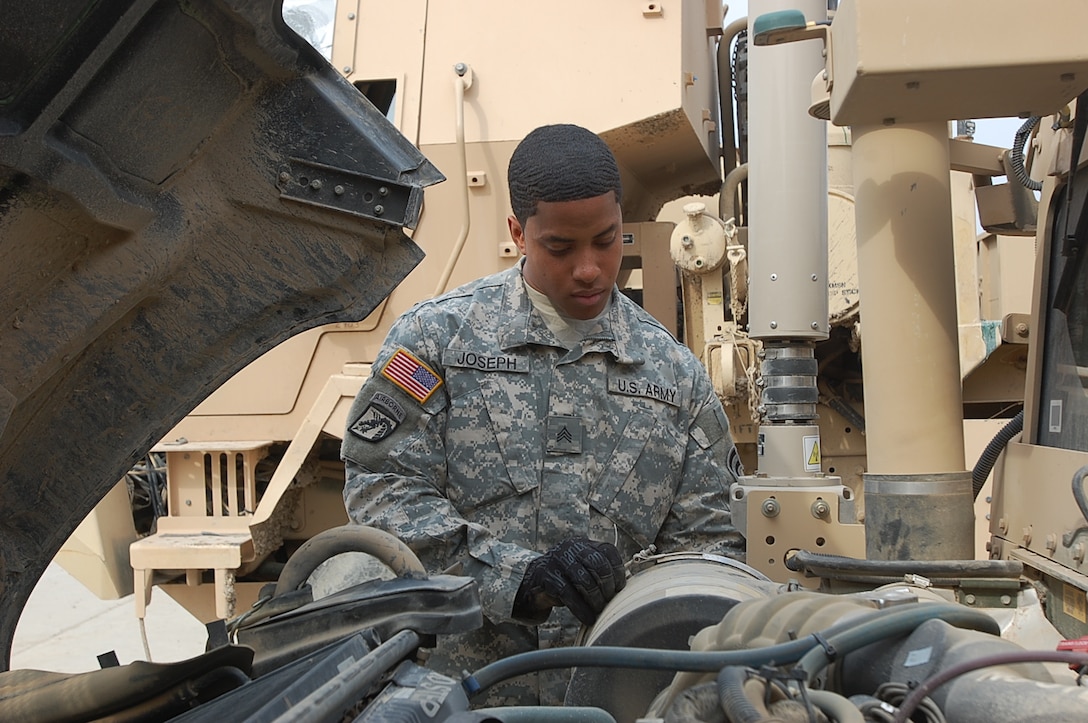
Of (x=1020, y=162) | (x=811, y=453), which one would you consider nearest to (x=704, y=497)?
(x=811, y=453)

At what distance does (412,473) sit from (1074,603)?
3.91ft

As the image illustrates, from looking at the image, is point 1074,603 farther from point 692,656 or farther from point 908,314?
point 692,656

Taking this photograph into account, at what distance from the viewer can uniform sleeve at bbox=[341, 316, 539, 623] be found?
207cm

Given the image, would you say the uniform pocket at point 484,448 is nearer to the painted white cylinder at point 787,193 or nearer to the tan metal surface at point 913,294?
the tan metal surface at point 913,294

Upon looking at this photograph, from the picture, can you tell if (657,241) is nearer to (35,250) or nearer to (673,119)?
(673,119)

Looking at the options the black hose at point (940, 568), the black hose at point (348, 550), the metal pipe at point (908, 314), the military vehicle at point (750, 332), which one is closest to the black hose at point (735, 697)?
the military vehicle at point (750, 332)

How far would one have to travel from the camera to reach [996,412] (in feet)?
17.3

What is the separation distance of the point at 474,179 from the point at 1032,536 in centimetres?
302

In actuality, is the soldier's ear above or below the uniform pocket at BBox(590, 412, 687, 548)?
above

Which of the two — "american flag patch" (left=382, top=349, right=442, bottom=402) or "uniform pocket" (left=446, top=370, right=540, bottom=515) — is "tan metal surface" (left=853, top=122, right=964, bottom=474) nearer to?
"uniform pocket" (left=446, top=370, right=540, bottom=515)

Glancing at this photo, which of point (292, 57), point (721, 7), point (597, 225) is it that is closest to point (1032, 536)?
point (597, 225)

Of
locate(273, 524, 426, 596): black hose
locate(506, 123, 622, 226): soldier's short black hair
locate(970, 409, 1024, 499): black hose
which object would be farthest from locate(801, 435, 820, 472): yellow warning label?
locate(273, 524, 426, 596): black hose

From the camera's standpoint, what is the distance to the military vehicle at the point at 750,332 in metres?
1.13

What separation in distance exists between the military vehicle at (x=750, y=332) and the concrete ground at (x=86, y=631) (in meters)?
5.24
